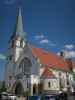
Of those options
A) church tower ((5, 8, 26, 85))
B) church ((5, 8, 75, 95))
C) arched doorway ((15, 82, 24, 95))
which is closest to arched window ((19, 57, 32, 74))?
church ((5, 8, 75, 95))

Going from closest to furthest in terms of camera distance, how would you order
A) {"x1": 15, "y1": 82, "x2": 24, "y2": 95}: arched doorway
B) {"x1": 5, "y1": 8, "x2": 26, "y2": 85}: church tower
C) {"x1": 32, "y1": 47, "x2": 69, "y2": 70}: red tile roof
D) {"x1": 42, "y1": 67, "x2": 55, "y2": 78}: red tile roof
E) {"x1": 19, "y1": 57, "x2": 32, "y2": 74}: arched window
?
{"x1": 42, "y1": 67, "x2": 55, "y2": 78}: red tile roof
{"x1": 15, "y1": 82, "x2": 24, "y2": 95}: arched doorway
{"x1": 19, "y1": 57, "x2": 32, "y2": 74}: arched window
{"x1": 32, "y1": 47, "x2": 69, "y2": 70}: red tile roof
{"x1": 5, "y1": 8, "x2": 26, "y2": 85}: church tower

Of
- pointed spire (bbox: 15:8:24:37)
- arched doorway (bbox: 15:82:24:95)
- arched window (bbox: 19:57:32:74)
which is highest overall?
pointed spire (bbox: 15:8:24:37)

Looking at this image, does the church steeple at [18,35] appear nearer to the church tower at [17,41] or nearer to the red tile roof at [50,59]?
the church tower at [17,41]

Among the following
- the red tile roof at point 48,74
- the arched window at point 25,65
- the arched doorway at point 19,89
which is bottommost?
the arched doorway at point 19,89

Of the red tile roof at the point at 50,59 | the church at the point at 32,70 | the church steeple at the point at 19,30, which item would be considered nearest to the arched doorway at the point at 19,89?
the church at the point at 32,70

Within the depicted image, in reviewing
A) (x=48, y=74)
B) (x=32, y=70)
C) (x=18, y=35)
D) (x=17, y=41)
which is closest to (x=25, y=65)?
(x=32, y=70)

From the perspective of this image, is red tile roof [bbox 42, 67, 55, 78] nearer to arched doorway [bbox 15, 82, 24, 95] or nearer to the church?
the church

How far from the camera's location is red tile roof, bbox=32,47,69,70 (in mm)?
19519

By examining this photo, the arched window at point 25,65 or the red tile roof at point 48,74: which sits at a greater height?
the arched window at point 25,65

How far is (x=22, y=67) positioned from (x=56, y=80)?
2.74 meters

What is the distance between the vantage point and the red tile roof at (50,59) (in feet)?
64.0

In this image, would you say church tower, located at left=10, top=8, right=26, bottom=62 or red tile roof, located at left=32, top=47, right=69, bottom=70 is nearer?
red tile roof, located at left=32, top=47, right=69, bottom=70

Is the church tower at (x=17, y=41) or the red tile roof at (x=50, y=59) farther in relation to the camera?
the church tower at (x=17, y=41)

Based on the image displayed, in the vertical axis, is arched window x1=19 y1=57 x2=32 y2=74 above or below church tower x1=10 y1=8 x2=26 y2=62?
below
